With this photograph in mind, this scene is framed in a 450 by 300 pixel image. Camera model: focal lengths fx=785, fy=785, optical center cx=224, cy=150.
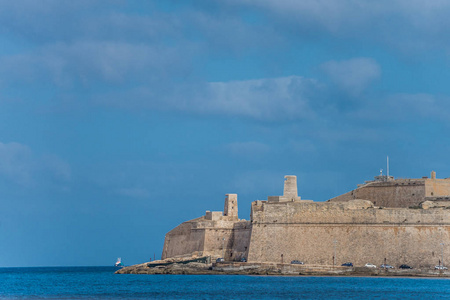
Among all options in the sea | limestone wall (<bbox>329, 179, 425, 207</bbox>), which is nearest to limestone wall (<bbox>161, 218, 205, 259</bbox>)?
the sea

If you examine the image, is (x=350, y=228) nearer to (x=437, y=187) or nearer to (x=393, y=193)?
(x=393, y=193)

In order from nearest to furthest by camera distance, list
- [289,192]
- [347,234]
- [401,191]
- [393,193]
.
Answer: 1. [347,234]
2. [401,191]
3. [393,193]
4. [289,192]

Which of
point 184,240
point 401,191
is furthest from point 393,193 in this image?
point 184,240

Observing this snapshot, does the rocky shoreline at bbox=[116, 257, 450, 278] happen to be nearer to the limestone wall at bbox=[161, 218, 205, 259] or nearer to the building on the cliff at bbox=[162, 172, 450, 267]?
the building on the cliff at bbox=[162, 172, 450, 267]

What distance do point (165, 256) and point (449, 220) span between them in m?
28.0

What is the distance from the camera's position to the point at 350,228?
5622 cm

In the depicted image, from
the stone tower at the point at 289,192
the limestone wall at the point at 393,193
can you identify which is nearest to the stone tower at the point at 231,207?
the stone tower at the point at 289,192

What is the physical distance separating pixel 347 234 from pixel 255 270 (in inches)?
283

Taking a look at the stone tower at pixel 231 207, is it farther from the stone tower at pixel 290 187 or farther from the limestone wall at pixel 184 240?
the stone tower at pixel 290 187

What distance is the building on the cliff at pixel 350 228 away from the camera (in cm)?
5412

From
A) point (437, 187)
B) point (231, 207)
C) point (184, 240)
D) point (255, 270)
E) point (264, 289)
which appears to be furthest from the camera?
point (184, 240)

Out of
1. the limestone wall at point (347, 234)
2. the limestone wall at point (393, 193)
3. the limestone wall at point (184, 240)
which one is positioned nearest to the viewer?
the limestone wall at point (347, 234)

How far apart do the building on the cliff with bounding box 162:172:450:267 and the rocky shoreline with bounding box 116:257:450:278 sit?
3.34 feet

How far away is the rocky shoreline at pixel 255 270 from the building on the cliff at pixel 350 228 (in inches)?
40.1
